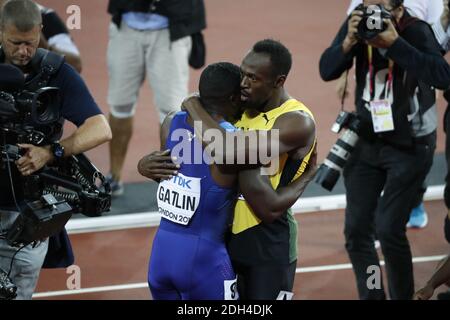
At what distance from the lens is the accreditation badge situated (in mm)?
5871

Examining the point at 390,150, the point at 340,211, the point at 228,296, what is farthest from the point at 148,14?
the point at 228,296

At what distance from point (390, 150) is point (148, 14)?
2893mm

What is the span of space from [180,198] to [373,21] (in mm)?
1930

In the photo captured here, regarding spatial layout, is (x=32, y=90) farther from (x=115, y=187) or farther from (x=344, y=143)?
(x=115, y=187)

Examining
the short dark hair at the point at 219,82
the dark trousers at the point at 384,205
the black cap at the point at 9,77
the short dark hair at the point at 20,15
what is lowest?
the dark trousers at the point at 384,205

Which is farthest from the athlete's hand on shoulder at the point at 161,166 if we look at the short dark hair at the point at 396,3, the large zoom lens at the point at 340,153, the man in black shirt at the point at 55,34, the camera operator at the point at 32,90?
the man in black shirt at the point at 55,34

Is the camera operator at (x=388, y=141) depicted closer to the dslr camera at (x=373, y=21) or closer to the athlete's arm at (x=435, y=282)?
the dslr camera at (x=373, y=21)

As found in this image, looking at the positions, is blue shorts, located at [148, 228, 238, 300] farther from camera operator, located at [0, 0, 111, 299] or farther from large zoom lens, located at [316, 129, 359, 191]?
large zoom lens, located at [316, 129, 359, 191]

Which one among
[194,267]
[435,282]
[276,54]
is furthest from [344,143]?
[194,267]

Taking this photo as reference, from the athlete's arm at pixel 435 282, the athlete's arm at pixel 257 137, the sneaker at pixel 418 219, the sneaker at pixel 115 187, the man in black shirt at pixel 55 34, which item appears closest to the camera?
the athlete's arm at pixel 257 137

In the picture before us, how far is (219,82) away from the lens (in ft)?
14.1

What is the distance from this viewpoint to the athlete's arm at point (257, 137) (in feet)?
14.1

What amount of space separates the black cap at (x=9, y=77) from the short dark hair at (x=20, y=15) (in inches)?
14.1
